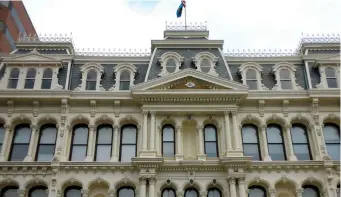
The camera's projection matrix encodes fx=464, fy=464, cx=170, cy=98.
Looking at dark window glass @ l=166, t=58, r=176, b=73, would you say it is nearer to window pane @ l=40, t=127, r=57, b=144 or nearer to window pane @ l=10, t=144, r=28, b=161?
window pane @ l=40, t=127, r=57, b=144

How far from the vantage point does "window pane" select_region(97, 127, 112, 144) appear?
28125 mm

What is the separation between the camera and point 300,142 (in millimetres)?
28062

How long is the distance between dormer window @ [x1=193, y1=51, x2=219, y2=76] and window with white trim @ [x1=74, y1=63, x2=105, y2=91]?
6281 mm

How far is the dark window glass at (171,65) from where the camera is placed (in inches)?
1194

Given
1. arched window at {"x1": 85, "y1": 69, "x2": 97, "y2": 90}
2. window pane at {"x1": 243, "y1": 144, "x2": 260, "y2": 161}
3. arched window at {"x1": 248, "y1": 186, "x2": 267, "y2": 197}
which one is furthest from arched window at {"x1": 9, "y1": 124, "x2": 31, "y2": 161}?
arched window at {"x1": 248, "y1": 186, "x2": 267, "y2": 197}

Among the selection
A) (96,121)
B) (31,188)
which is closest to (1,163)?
(31,188)

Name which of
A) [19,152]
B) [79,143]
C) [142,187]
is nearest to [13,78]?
[19,152]

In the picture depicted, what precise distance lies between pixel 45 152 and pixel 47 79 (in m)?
4.97

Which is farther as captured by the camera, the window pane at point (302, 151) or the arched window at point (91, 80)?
the arched window at point (91, 80)

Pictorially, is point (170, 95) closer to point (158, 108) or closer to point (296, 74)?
point (158, 108)

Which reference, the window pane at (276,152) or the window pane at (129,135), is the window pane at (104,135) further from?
the window pane at (276,152)

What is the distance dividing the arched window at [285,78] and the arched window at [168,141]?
780 cm

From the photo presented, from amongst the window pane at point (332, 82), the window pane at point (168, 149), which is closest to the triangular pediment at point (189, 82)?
the window pane at point (168, 149)

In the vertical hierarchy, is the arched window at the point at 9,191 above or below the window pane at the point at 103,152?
below
